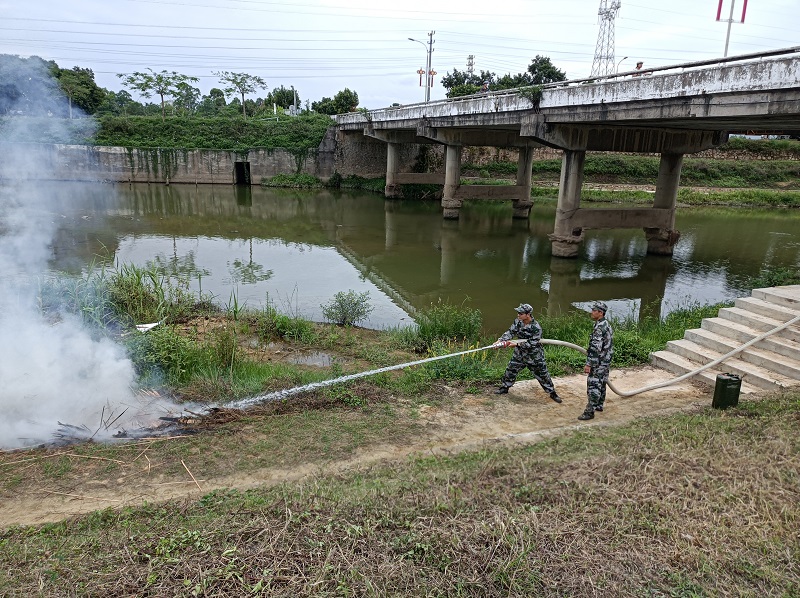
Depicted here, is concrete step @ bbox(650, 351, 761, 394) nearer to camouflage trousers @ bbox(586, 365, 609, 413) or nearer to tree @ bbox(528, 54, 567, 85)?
camouflage trousers @ bbox(586, 365, 609, 413)

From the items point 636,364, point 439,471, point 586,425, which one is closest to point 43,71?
point 439,471

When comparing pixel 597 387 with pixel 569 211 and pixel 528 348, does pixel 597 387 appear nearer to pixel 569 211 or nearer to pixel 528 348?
pixel 528 348

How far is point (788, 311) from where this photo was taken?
824 centimetres

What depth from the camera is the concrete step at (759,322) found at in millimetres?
7844

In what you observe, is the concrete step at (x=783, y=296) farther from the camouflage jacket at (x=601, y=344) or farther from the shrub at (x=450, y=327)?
the shrub at (x=450, y=327)

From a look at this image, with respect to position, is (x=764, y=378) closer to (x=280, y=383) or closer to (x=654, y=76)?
(x=280, y=383)

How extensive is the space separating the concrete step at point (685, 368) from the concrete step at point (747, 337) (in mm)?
722

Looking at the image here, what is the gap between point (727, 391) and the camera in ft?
20.9

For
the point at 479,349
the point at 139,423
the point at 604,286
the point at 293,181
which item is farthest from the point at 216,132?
the point at 139,423

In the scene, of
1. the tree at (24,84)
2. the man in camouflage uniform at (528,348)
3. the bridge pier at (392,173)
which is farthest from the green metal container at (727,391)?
the bridge pier at (392,173)

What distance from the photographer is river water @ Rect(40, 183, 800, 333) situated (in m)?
A: 13.7

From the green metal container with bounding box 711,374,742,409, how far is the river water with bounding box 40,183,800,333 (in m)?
5.03

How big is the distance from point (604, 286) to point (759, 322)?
24.0 feet

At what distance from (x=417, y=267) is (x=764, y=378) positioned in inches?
426
